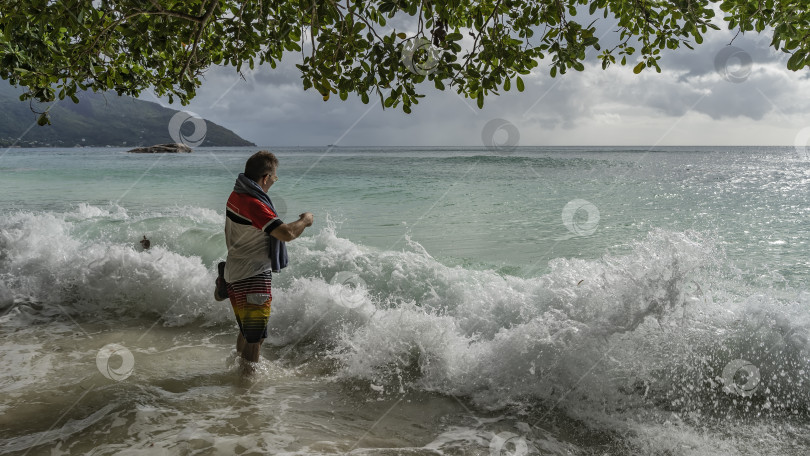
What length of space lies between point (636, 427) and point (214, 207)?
18301 millimetres

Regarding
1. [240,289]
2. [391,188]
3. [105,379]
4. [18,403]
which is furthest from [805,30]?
[391,188]

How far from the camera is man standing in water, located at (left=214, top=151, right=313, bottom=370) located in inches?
182

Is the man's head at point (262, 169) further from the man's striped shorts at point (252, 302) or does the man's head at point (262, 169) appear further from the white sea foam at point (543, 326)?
the white sea foam at point (543, 326)
